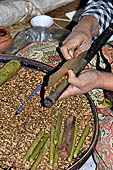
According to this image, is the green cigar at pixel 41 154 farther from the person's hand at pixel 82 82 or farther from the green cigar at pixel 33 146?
the person's hand at pixel 82 82

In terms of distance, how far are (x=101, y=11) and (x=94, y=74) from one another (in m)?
0.58

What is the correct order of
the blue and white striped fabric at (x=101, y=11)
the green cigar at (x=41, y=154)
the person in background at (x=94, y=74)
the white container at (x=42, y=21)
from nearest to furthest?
the green cigar at (x=41, y=154), the person in background at (x=94, y=74), the blue and white striped fabric at (x=101, y=11), the white container at (x=42, y=21)

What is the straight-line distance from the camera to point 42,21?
8.73 feet

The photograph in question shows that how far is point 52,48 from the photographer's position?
197 centimetres

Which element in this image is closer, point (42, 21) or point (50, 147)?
point (50, 147)

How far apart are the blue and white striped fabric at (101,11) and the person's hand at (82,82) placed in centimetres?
51

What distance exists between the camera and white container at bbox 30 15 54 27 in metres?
2.65

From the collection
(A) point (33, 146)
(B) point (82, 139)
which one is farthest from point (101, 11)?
(A) point (33, 146)

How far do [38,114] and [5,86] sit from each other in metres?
0.25

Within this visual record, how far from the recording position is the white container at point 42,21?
2.65m

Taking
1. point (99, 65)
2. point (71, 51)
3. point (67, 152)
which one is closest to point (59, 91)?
point (67, 152)

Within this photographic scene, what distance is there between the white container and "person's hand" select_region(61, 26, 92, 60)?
1.07m

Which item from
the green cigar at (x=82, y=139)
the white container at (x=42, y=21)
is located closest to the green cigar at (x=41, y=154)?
the green cigar at (x=82, y=139)

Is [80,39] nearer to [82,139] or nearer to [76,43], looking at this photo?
[76,43]
